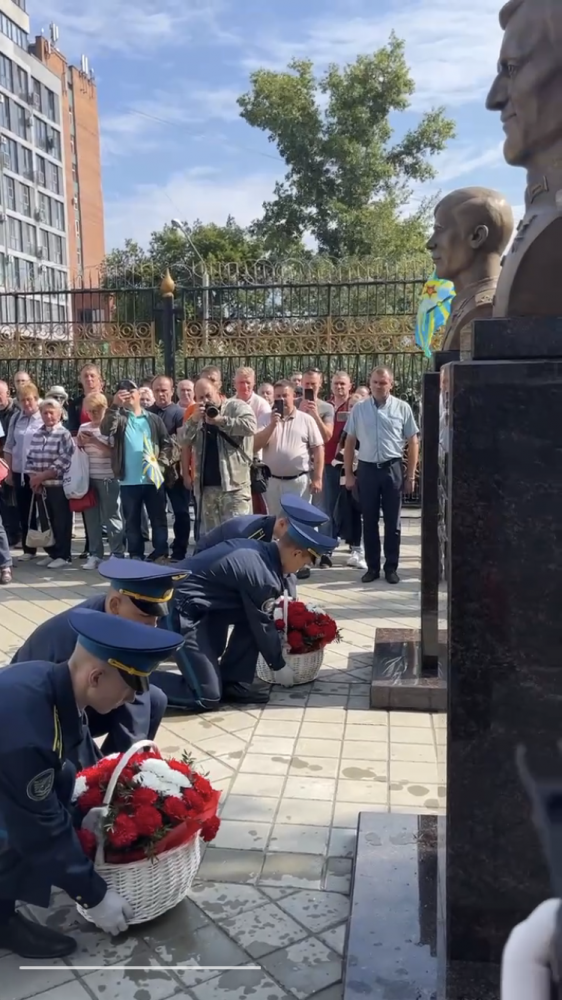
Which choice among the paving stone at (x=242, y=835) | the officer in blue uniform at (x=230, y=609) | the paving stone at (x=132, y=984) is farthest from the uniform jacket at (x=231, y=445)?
the paving stone at (x=132, y=984)

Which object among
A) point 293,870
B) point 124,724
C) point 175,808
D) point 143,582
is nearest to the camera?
point 175,808

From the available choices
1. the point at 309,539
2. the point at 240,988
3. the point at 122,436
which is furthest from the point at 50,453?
the point at 240,988

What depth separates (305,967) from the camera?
8.00 feet

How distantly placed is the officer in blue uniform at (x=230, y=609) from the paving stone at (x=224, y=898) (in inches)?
63.7

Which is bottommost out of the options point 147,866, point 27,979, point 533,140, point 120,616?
point 27,979

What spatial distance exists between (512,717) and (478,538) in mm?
453

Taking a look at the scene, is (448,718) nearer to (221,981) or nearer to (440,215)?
(221,981)

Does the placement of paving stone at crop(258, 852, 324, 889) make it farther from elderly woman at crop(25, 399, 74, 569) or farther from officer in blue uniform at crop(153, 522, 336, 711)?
elderly woman at crop(25, 399, 74, 569)

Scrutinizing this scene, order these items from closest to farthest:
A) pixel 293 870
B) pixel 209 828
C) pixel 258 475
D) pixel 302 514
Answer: pixel 209 828 → pixel 293 870 → pixel 302 514 → pixel 258 475

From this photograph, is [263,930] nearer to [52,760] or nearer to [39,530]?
[52,760]

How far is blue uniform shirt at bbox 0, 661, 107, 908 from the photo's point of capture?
2.35 meters

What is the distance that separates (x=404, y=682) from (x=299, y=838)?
1520 millimetres

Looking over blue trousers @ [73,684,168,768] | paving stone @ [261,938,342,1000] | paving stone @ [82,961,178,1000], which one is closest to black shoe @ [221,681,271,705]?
blue trousers @ [73,684,168,768]

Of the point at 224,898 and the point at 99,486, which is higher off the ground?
the point at 99,486
